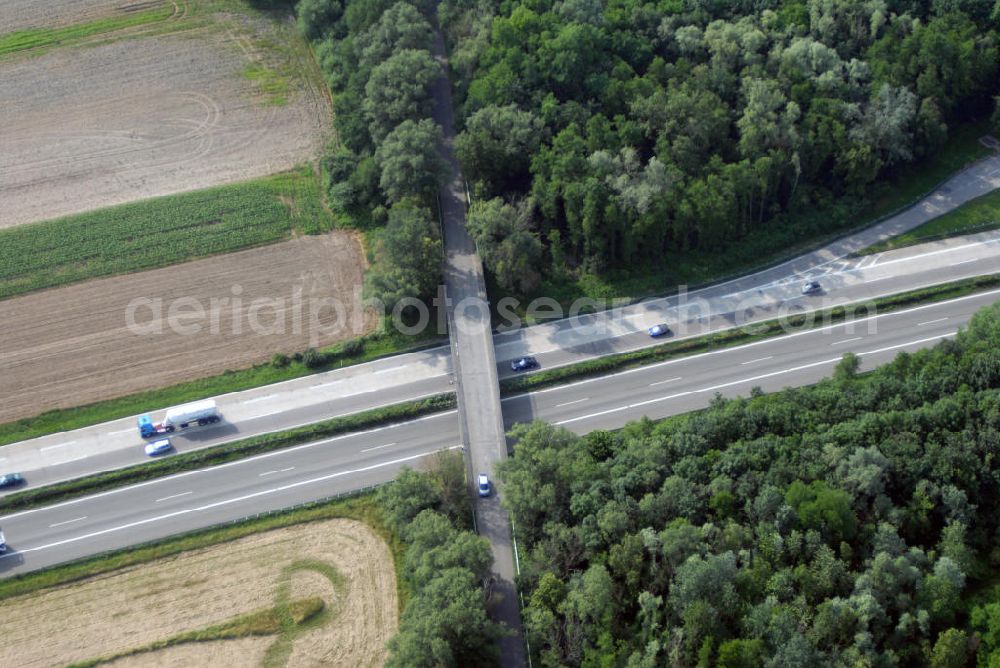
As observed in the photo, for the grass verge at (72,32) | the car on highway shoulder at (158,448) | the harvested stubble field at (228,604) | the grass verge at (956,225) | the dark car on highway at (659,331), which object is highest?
the grass verge at (72,32)

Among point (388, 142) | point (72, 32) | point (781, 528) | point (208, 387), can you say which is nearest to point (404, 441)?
point (208, 387)

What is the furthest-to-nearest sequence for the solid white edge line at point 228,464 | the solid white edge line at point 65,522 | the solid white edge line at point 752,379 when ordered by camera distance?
the solid white edge line at point 752,379, the solid white edge line at point 228,464, the solid white edge line at point 65,522

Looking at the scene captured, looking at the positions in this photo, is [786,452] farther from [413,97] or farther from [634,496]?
[413,97]

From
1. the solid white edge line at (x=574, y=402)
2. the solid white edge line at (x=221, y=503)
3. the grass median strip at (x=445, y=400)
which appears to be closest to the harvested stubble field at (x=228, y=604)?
the solid white edge line at (x=221, y=503)

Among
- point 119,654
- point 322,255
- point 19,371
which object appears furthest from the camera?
point 322,255

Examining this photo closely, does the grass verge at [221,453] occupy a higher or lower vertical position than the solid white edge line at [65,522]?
higher

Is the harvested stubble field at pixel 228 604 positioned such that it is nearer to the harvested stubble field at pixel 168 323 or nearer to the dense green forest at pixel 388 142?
the harvested stubble field at pixel 168 323

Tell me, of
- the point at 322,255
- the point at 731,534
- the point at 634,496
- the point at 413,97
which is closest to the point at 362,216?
the point at 322,255

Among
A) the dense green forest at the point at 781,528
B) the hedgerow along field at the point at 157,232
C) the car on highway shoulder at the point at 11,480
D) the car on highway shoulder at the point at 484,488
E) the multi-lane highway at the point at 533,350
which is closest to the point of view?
the dense green forest at the point at 781,528

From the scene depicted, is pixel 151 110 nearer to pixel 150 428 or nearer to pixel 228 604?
pixel 150 428
